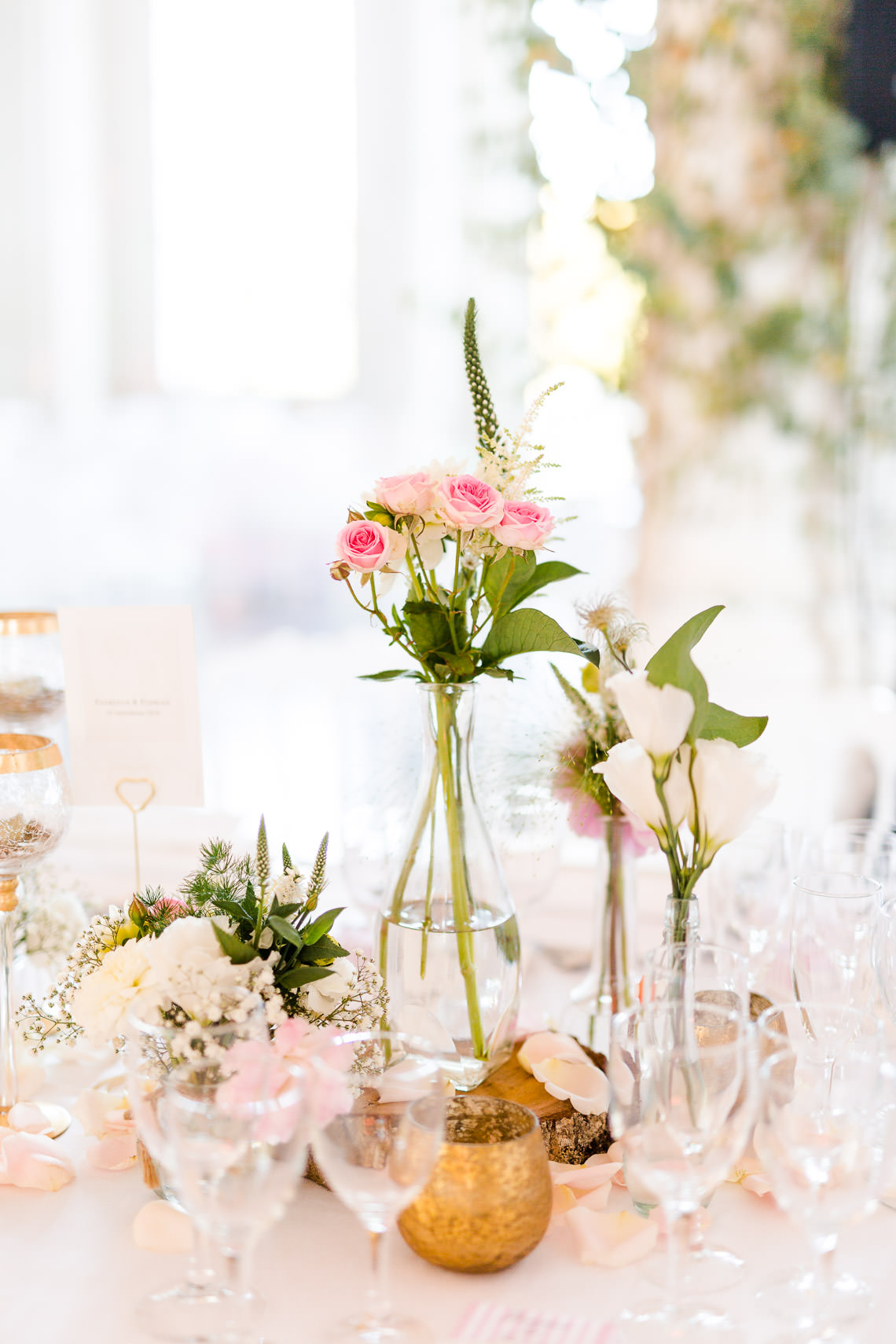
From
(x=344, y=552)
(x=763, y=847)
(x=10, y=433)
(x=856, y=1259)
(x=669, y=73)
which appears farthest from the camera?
(x=10, y=433)

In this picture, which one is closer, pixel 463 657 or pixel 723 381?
pixel 463 657

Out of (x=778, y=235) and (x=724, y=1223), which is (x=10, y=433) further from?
(x=724, y=1223)

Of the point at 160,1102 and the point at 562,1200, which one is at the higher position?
the point at 160,1102

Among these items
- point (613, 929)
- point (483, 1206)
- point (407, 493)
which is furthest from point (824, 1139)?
point (407, 493)

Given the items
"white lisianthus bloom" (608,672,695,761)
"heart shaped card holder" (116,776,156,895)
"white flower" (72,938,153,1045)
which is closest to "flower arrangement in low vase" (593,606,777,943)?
"white lisianthus bloom" (608,672,695,761)

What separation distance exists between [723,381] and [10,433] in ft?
7.50

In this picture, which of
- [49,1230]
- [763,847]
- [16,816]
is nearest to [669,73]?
[763,847]

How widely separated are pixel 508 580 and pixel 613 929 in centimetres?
40

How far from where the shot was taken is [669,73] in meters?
3.49

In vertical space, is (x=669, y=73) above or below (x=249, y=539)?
above

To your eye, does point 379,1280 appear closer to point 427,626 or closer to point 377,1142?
point 377,1142

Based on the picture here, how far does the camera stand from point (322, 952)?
88cm

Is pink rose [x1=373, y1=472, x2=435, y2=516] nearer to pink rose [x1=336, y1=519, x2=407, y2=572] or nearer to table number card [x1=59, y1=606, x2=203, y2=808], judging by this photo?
pink rose [x1=336, y1=519, x2=407, y2=572]

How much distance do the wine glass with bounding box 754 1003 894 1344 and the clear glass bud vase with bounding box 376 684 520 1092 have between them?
29 centimetres
